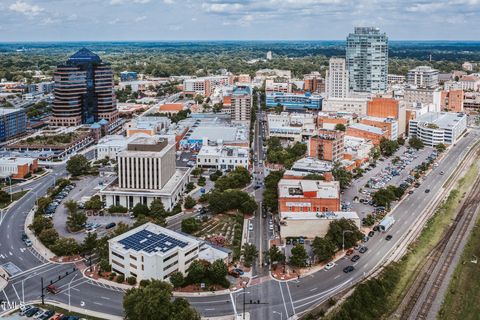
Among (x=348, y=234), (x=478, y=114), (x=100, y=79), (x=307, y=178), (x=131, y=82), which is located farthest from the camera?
(x=131, y=82)

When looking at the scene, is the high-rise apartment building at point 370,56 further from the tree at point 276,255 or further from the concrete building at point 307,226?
the tree at point 276,255

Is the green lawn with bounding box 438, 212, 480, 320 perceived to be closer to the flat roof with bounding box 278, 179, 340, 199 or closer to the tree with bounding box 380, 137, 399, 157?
the flat roof with bounding box 278, 179, 340, 199

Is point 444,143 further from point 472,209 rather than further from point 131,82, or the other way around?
point 131,82

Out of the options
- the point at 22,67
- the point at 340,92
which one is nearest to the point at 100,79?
the point at 340,92

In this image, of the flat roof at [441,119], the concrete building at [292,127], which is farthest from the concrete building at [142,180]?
the flat roof at [441,119]

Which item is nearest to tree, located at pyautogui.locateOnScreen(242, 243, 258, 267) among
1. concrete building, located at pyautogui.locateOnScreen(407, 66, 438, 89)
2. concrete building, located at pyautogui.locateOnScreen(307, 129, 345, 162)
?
concrete building, located at pyautogui.locateOnScreen(307, 129, 345, 162)

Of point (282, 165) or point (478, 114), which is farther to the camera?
point (478, 114)
